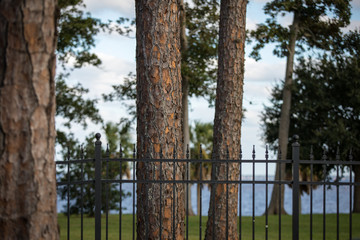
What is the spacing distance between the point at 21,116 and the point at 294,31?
2054 centimetres

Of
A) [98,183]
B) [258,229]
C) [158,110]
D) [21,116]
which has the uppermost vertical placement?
[158,110]

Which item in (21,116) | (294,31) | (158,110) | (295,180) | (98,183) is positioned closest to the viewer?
(21,116)

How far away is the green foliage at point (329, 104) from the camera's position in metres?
24.4

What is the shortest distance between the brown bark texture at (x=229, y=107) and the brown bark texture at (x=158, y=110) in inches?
113

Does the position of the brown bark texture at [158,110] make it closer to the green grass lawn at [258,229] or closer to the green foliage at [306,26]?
the green grass lawn at [258,229]

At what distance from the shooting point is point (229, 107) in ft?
34.0

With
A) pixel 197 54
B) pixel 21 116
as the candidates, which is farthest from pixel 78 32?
pixel 21 116

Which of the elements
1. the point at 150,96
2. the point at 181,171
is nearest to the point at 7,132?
the point at 150,96

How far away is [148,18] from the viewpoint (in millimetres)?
7383

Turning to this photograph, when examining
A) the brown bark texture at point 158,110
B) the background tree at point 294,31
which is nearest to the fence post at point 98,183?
the brown bark texture at point 158,110

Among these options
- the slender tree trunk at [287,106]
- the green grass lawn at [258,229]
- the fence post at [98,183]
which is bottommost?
the green grass lawn at [258,229]

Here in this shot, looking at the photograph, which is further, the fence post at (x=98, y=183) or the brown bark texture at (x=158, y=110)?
the fence post at (x=98, y=183)

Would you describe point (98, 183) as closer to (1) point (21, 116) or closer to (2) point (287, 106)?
(1) point (21, 116)

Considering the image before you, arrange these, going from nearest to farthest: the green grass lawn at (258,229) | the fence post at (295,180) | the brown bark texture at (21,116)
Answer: the brown bark texture at (21,116)
the fence post at (295,180)
the green grass lawn at (258,229)
